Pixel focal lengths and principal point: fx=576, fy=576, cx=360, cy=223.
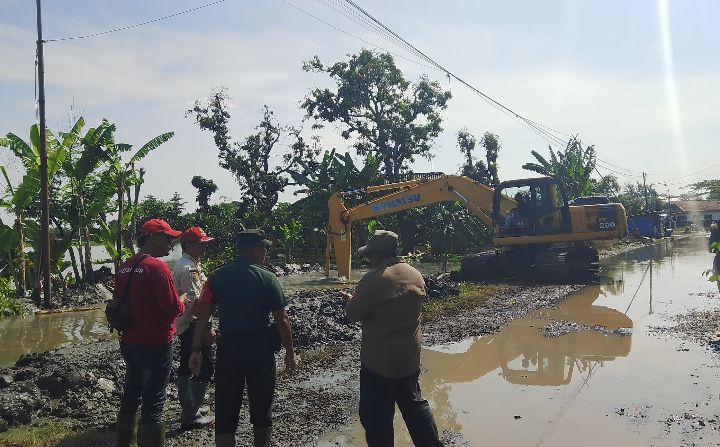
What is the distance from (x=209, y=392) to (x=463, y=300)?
7.16 metres

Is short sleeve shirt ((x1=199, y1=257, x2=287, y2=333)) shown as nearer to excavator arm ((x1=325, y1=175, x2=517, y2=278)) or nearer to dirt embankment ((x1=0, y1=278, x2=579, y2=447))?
dirt embankment ((x1=0, y1=278, x2=579, y2=447))

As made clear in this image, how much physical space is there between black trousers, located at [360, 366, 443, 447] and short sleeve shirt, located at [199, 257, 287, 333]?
2.64 feet

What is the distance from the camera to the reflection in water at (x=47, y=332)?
379 inches

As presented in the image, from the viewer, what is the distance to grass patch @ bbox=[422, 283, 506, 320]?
36.2 feet

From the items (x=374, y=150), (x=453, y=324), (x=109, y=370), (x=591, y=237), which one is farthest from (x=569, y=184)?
(x=109, y=370)

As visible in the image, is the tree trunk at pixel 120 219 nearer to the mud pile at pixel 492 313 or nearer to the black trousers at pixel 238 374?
the mud pile at pixel 492 313

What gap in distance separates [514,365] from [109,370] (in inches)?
188

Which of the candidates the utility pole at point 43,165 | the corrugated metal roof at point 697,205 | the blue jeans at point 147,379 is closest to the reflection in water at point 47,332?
the utility pole at point 43,165

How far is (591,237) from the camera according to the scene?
1571 centimetres

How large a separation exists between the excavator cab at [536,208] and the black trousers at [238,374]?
40.7ft

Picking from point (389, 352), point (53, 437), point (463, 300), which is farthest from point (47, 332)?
point (389, 352)

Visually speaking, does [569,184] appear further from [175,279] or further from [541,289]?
[175,279]

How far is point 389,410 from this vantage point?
375 centimetres

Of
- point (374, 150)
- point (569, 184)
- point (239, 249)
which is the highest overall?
point (374, 150)
